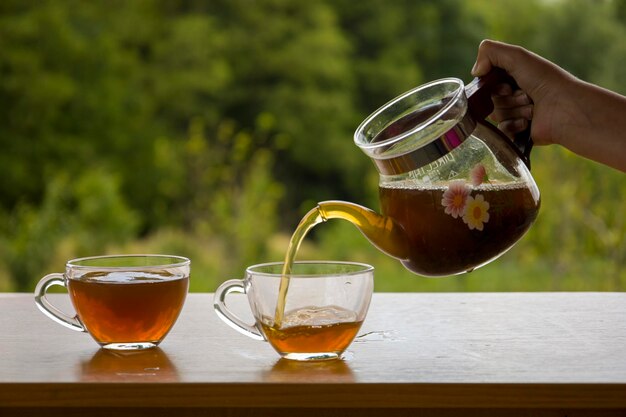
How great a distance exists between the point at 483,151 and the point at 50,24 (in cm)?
409

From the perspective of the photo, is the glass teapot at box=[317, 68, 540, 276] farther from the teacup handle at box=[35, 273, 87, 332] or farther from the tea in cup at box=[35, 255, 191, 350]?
the teacup handle at box=[35, 273, 87, 332]

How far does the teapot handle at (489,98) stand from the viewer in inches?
48.8

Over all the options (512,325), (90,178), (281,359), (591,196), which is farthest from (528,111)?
(90,178)

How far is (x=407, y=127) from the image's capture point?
128 cm

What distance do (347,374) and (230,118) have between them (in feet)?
13.6

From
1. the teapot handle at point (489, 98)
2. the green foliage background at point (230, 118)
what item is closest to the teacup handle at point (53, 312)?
the teapot handle at point (489, 98)

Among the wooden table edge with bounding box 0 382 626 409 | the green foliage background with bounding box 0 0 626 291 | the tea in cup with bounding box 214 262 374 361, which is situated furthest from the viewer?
the green foliage background with bounding box 0 0 626 291

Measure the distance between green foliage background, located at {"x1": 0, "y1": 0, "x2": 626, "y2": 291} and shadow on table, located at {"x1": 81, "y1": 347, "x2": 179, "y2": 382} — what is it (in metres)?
3.25

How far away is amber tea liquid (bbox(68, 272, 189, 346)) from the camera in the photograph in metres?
1.12

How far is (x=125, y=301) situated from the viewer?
44.1 inches

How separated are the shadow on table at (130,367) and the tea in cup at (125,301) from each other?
22 millimetres

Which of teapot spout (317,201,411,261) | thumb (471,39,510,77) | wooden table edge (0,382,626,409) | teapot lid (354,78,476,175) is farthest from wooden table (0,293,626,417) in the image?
thumb (471,39,510,77)

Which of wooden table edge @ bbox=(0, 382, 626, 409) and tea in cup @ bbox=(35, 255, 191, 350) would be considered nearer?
wooden table edge @ bbox=(0, 382, 626, 409)

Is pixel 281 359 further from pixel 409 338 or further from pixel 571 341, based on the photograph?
pixel 571 341
